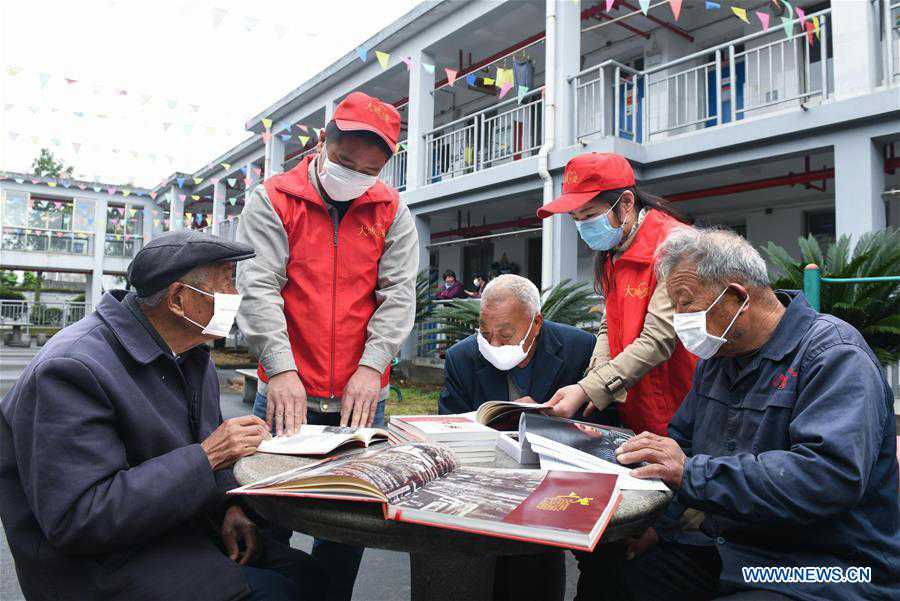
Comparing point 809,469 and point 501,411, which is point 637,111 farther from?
point 809,469

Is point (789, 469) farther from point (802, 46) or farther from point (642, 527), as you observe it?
point (802, 46)

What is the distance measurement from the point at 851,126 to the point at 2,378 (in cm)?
1313

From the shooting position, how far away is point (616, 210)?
2482mm

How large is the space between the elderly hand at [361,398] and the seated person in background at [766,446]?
93 cm

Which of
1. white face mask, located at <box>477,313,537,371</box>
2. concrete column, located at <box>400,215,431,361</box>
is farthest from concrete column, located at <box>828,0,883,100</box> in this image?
concrete column, located at <box>400,215,431,361</box>

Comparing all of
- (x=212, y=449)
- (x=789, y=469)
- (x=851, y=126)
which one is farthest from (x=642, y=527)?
(x=851, y=126)

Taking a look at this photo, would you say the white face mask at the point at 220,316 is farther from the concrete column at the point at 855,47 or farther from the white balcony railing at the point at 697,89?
the white balcony railing at the point at 697,89

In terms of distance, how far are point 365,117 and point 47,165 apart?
55.6m

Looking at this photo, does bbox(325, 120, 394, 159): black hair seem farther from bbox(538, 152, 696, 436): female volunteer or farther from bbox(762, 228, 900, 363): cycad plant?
bbox(762, 228, 900, 363): cycad plant

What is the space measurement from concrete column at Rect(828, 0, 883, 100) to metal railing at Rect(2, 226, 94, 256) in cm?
2874

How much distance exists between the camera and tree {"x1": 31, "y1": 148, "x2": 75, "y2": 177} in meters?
47.0

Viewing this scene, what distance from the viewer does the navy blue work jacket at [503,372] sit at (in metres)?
2.61

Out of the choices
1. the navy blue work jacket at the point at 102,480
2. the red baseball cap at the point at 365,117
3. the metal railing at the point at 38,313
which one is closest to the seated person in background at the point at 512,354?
the red baseball cap at the point at 365,117

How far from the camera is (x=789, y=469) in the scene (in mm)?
1319
